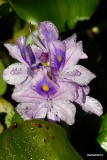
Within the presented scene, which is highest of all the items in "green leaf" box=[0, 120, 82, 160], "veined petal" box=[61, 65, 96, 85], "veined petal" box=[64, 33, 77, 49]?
"veined petal" box=[64, 33, 77, 49]

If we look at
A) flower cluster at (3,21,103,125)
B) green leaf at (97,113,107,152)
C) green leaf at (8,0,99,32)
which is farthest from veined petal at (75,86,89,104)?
green leaf at (8,0,99,32)

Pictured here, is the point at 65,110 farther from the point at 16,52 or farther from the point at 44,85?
the point at 16,52

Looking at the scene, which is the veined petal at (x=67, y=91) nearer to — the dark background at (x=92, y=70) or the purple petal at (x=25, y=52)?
the purple petal at (x=25, y=52)

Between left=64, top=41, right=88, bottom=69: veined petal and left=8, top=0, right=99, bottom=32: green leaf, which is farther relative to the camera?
left=8, top=0, right=99, bottom=32: green leaf

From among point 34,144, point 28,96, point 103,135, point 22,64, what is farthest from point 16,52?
point 103,135

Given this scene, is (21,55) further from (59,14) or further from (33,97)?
(59,14)

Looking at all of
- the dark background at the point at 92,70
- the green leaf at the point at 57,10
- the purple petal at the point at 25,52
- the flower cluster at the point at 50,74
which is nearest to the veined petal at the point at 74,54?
the flower cluster at the point at 50,74

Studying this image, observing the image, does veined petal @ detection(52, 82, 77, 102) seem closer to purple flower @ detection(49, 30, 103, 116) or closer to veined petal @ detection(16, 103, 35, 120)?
purple flower @ detection(49, 30, 103, 116)
